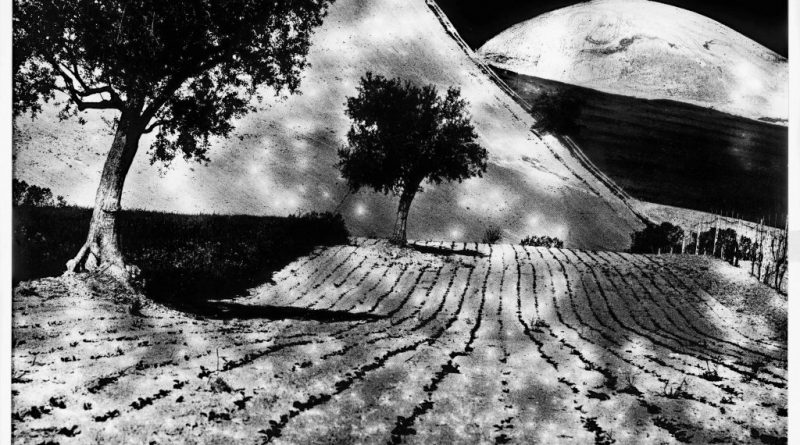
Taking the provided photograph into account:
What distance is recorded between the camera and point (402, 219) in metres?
8.18

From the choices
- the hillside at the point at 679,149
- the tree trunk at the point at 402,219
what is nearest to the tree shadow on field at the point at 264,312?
the tree trunk at the point at 402,219

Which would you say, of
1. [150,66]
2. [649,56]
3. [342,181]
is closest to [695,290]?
[649,56]

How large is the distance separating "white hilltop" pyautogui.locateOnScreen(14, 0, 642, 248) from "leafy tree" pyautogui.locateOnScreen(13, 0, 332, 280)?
259 mm

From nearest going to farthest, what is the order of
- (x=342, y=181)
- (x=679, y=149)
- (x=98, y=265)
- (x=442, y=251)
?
(x=98, y=265)
(x=679, y=149)
(x=342, y=181)
(x=442, y=251)

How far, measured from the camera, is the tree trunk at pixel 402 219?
7.97 metres

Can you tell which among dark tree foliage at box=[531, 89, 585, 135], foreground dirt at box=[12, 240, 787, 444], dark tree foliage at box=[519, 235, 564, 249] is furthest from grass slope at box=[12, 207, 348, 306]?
dark tree foliage at box=[531, 89, 585, 135]

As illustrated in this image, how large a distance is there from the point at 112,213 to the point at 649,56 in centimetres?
615

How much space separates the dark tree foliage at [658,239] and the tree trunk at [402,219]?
3.36 m

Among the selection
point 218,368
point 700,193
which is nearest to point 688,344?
point 700,193

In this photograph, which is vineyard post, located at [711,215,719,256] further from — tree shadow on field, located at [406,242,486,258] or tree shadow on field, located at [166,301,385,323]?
tree shadow on field, located at [166,301,385,323]

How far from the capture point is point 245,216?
22.3ft

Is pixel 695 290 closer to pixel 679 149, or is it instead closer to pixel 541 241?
pixel 679 149

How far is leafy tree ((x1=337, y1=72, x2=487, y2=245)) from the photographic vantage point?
816 centimetres
